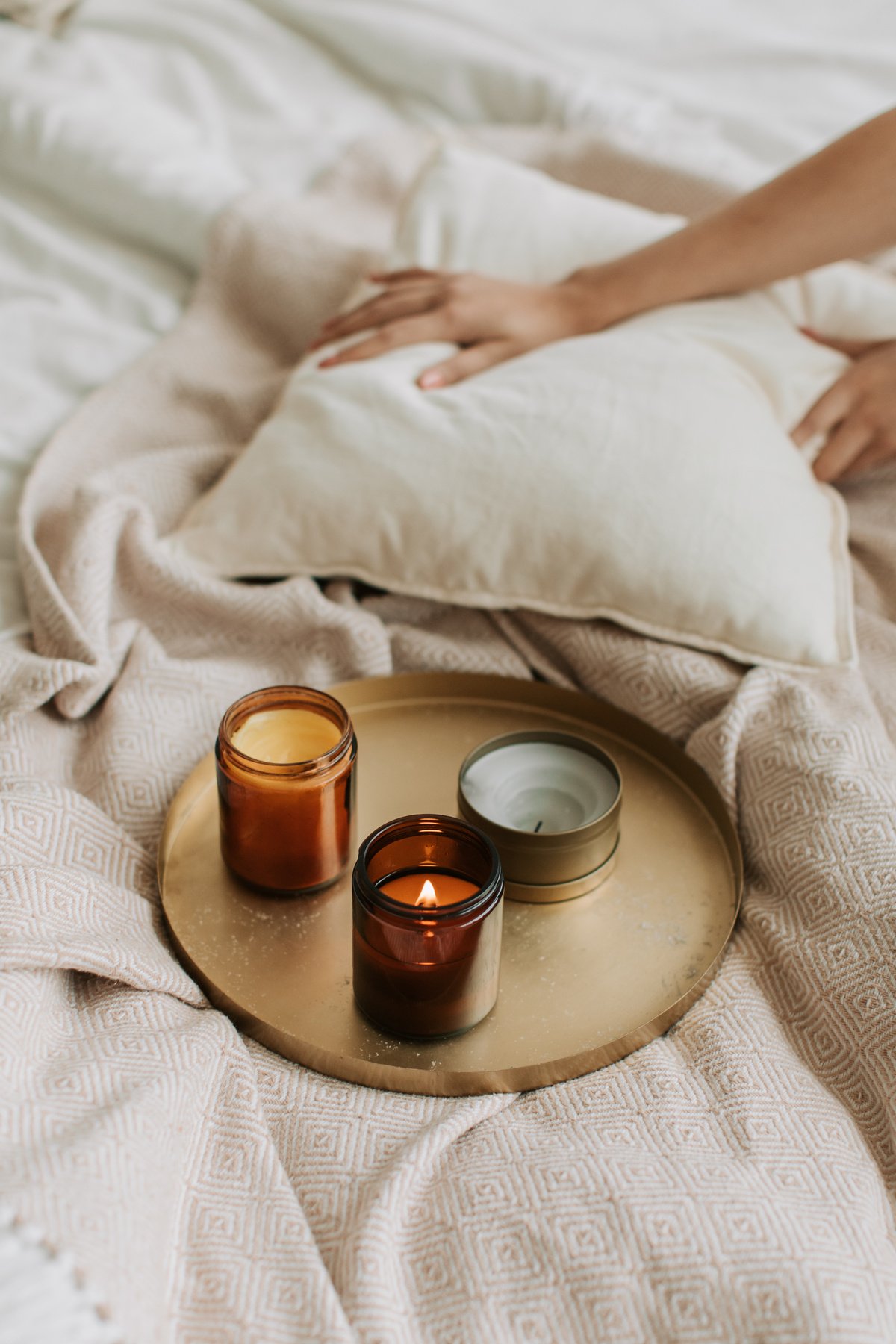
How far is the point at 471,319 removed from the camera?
102 cm

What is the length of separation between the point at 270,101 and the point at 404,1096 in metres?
1.24

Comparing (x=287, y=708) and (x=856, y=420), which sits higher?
(x=856, y=420)

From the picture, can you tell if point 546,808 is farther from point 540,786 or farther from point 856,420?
point 856,420

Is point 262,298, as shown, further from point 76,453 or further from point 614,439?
point 614,439

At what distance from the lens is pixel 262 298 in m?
1.21

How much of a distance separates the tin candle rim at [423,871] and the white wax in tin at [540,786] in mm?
77

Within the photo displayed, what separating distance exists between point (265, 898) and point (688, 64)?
4.35 feet

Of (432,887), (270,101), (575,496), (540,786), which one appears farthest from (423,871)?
(270,101)

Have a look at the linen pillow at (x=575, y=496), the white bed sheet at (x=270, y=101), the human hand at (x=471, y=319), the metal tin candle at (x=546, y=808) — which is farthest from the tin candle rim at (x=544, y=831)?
the white bed sheet at (x=270, y=101)

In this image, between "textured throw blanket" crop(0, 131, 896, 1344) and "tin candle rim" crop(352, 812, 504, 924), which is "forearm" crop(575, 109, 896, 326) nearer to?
"textured throw blanket" crop(0, 131, 896, 1344)

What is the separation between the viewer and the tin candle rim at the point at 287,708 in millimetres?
672

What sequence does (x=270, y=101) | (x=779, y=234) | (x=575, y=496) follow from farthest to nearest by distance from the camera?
1. (x=270, y=101)
2. (x=779, y=234)
3. (x=575, y=496)

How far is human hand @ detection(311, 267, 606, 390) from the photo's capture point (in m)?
1.01

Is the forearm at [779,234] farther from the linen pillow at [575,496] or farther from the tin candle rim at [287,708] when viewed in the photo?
the tin candle rim at [287,708]
